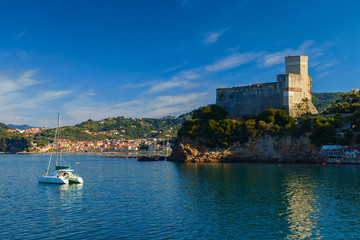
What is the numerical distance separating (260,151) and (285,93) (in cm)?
1607

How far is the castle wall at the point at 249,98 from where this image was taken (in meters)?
85.9

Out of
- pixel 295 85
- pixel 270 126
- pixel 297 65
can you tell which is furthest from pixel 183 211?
pixel 297 65

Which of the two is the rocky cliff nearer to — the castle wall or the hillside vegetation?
the hillside vegetation

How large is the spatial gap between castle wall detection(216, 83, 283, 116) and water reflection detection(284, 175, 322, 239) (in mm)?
49354

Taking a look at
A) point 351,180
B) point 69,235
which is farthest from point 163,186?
point 351,180

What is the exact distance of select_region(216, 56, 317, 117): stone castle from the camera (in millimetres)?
82812

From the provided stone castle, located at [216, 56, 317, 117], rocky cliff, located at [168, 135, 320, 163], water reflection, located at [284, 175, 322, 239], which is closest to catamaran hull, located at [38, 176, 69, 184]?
water reflection, located at [284, 175, 322, 239]

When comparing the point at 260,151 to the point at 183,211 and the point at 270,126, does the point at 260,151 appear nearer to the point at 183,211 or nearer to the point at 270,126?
the point at 270,126

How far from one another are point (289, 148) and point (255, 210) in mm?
55642

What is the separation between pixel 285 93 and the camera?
272 feet

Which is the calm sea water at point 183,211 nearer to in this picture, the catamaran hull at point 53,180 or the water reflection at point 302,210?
the water reflection at point 302,210

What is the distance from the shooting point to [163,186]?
3853 centimetres

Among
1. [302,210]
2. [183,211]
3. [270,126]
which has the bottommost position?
[183,211]

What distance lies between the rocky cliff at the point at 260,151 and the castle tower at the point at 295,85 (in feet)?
30.2
